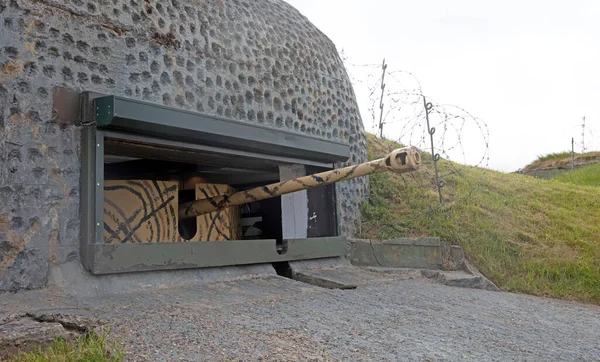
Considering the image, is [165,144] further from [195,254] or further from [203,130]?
[195,254]

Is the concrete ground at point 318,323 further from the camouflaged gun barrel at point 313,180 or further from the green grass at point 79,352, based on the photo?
the camouflaged gun barrel at point 313,180

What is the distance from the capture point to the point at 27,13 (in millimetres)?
4688

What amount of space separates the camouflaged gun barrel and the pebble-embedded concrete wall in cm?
83

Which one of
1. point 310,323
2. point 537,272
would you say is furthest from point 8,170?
point 537,272

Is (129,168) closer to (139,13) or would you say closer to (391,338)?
(139,13)

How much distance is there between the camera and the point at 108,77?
517 cm

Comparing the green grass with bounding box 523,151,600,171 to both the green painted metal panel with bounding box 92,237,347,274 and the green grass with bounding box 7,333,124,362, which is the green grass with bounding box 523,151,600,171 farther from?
the green grass with bounding box 7,333,124,362

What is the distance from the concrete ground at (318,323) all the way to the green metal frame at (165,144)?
0.73 feet

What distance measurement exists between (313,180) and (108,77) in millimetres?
1839

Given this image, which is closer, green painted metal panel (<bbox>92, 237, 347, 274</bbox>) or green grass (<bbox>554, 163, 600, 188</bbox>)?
green painted metal panel (<bbox>92, 237, 347, 274</bbox>)

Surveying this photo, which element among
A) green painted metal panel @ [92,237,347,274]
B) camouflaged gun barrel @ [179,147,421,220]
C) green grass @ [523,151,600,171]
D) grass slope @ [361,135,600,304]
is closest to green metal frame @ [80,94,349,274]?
green painted metal panel @ [92,237,347,274]

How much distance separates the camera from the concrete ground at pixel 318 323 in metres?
3.61

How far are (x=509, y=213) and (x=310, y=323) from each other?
17.5 ft

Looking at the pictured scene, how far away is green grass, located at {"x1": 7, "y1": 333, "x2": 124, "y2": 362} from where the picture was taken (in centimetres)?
312
